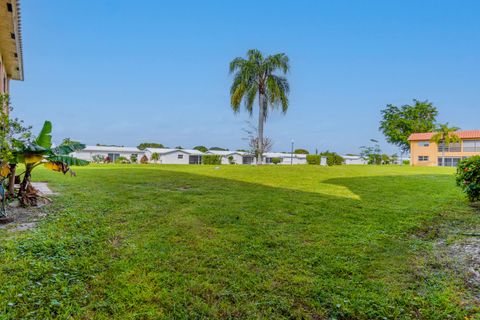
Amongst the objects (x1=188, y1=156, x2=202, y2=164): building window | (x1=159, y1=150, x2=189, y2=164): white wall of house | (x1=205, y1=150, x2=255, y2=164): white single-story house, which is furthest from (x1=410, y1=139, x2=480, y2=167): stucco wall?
(x1=159, y1=150, x2=189, y2=164): white wall of house

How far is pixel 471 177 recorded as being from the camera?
6844 millimetres

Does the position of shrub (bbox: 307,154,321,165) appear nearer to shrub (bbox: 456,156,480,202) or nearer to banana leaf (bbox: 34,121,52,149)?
shrub (bbox: 456,156,480,202)

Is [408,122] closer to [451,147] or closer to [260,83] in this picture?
[451,147]

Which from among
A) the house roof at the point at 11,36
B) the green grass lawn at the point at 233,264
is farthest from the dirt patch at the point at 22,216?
the house roof at the point at 11,36

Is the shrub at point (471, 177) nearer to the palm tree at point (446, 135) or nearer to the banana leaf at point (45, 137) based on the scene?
the banana leaf at point (45, 137)

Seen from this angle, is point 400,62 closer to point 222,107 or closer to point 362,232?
point 222,107

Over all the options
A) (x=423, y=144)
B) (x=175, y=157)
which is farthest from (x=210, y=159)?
(x=423, y=144)

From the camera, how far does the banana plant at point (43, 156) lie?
20.1 ft

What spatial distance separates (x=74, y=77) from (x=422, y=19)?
25052 mm

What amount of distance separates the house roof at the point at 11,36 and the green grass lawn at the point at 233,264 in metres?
5.74

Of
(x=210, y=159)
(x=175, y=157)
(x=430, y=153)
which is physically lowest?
(x=210, y=159)

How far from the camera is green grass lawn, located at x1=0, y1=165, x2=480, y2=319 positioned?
2648mm

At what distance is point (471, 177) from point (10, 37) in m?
14.4

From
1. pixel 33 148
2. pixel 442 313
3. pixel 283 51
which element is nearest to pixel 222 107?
pixel 283 51
